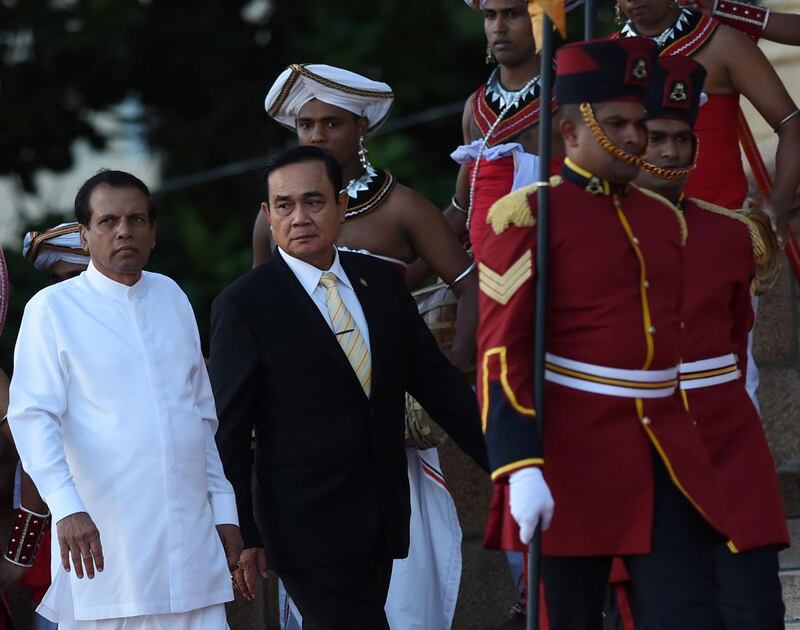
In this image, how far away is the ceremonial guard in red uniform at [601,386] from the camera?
18.8 ft

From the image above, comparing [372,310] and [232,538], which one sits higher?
[372,310]

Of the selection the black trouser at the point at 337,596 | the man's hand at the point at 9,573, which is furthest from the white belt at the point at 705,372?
the man's hand at the point at 9,573

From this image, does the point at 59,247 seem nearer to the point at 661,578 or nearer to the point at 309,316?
the point at 309,316

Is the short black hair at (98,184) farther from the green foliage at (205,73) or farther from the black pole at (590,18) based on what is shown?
the green foliage at (205,73)

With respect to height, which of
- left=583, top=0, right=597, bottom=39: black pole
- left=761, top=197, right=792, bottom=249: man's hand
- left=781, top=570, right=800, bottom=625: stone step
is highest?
left=583, top=0, right=597, bottom=39: black pole

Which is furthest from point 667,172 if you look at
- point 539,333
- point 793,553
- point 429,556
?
point 793,553

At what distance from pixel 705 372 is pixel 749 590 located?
71cm

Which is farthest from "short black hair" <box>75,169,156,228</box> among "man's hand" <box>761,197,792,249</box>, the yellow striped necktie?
"man's hand" <box>761,197,792,249</box>

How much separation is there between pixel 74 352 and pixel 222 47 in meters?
7.40

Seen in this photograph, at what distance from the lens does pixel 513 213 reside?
577 centimetres

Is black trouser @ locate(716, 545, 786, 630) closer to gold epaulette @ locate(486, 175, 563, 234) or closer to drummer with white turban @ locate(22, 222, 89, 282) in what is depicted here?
gold epaulette @ locate(486, 175, 563, 234)

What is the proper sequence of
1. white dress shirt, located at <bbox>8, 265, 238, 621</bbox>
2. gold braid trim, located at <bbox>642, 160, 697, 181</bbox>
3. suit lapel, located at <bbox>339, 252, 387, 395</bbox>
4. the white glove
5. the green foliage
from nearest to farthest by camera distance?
the white glove
white dress shirt, located at <bbox>8, 265, 238, 621</bbox>
gold braid trim, located at <bbox>642, 160, 697, 181</bbox>
suit lapel, located at <bbox>339, 252, 387, 395</bbox>
the green foliage

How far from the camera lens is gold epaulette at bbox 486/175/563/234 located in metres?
5.75

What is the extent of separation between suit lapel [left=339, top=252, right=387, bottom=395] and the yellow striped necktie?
2cm
